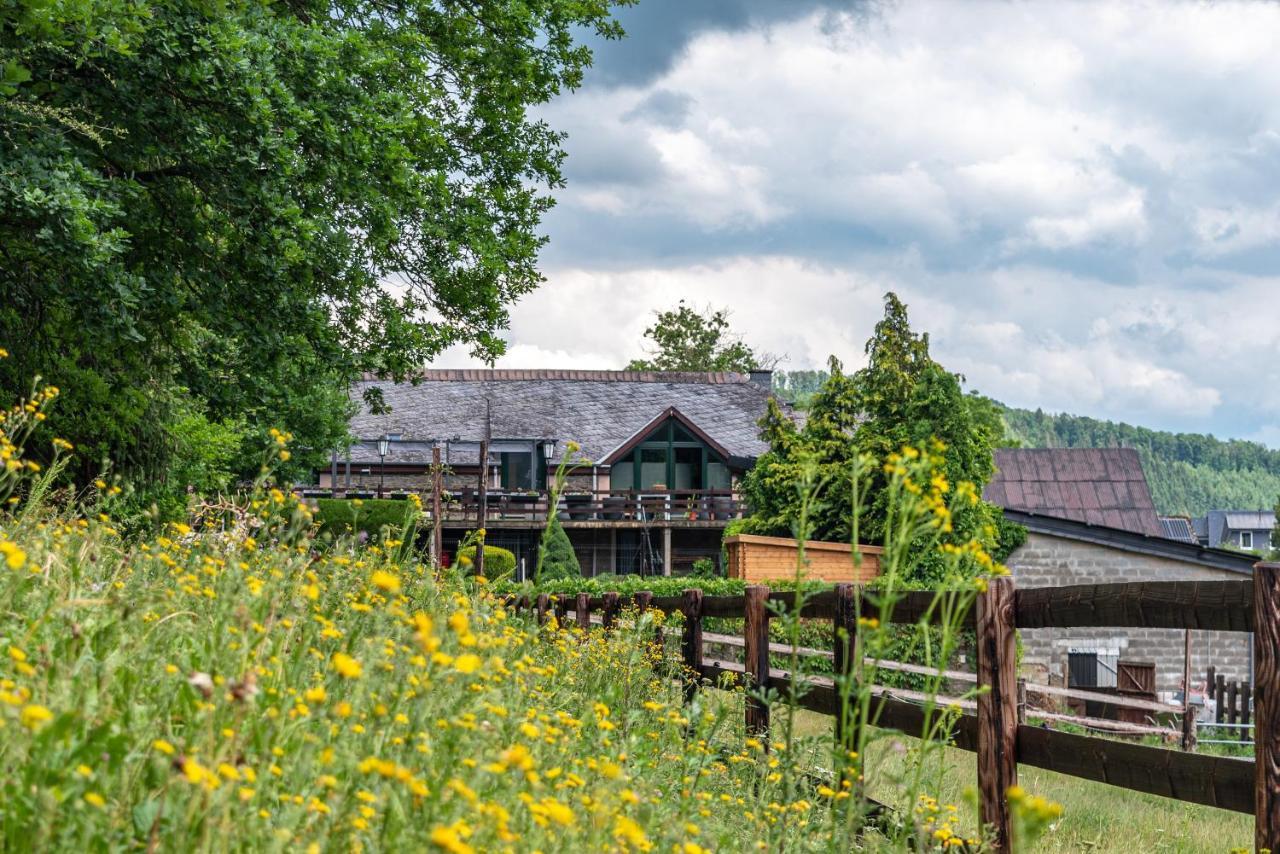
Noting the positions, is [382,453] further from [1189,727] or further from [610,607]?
[610,607]

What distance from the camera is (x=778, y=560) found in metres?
22.5

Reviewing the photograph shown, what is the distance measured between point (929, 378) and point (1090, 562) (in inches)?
174

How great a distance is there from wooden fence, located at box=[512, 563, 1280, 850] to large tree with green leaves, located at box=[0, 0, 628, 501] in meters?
7.11

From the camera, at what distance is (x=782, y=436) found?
25328mm

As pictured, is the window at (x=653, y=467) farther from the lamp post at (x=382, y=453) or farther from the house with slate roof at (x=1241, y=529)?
the house with slate roof at (x=1241, y=529)

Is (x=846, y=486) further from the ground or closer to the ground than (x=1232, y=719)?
further from the ground

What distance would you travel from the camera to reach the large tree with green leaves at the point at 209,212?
10.1 meters

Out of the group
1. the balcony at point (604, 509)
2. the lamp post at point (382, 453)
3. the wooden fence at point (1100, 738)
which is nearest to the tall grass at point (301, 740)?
the wooden fence at point (1100, 738)

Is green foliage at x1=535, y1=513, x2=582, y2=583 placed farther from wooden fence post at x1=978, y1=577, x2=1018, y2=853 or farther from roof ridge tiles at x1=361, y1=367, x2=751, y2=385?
wooden fence post at x1=978, y1=577, x2=1018, y2=853

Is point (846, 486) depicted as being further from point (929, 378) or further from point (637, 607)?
point (637, 607)

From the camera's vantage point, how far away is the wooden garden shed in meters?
21.7

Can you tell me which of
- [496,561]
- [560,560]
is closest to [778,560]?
[560,560]

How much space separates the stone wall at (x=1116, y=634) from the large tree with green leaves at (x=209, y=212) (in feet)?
38.0

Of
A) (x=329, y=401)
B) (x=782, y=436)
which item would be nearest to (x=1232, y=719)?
(x=782, y=436)
